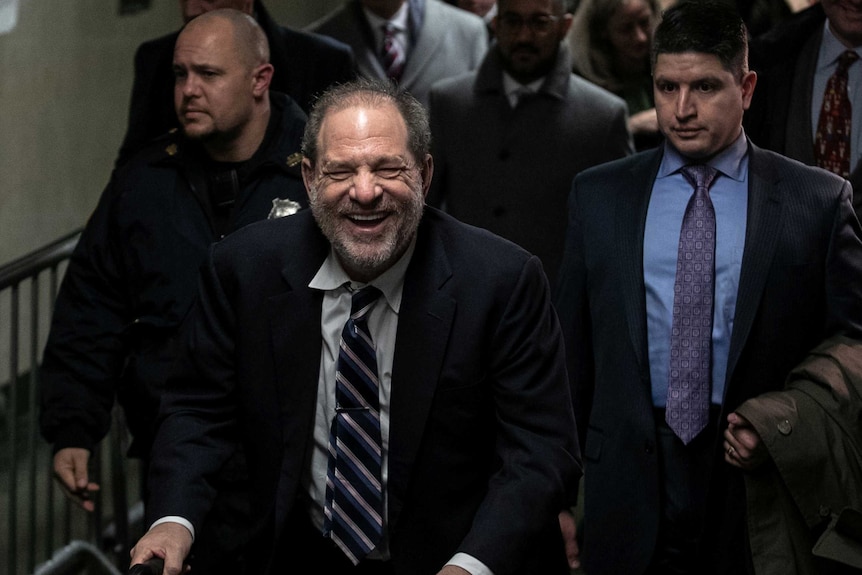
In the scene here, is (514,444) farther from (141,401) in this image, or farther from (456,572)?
(141,401)

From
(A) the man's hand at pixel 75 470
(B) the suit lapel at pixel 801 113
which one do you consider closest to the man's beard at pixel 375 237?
(A) the man's hand at pixel 75 470

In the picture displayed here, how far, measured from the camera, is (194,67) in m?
4.36

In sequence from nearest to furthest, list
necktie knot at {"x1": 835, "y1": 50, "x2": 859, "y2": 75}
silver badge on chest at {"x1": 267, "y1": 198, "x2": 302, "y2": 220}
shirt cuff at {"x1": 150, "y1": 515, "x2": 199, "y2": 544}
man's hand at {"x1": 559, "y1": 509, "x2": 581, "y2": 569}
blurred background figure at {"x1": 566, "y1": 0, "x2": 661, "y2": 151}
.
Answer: shirt cuff at {"x1": 150, "y1": 515, "x2": 199, "y2": 544}
man's hand at {"x1": 559, "y1": 509, "x2": 581, "y2": 569}
silver badge on chest at {"x1": 267, "y1": 198, "x2": 302, "y2": 220}
necktie knot at {"x1": 835, "y1": 50, "x2": 859, "y2": 75}
blurred background figure at {"x1": 566, "y1": 0, "x2": 661, "y2": 151}

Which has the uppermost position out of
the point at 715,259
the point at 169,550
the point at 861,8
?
the point at 861,8

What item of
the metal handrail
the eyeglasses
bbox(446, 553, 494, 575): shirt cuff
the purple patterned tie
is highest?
the eyeglasses

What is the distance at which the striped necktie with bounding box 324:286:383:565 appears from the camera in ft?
10.4

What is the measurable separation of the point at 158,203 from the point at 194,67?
1.29 feet

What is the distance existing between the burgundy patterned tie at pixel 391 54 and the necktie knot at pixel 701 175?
2.31 metres

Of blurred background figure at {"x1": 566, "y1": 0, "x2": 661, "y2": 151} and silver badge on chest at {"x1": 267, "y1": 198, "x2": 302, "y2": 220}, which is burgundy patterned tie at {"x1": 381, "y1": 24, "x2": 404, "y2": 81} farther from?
silver badge on chest at {"x1": 267, "y1": 198, "x2": 302, "y2": 220}

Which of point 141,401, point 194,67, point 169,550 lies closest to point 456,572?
point 169,550

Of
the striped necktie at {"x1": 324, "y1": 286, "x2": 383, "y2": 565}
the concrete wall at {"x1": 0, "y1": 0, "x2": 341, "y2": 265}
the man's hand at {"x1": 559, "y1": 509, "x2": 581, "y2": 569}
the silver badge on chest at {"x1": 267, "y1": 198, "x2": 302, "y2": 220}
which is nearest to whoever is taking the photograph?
the striped necktie at {"x1": 324, "y1": 286, "x2": 383, "y2": 565}

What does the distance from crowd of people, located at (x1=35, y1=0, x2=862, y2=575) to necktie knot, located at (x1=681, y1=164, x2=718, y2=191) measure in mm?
12

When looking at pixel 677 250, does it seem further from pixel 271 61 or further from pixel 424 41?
pixel 424 41

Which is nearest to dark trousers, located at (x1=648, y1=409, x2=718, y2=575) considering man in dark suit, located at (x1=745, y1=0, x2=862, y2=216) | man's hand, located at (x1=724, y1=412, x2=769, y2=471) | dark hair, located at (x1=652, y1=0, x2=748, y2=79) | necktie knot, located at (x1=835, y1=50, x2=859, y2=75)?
man's hand, located at (x1=724, y1=412, x2=769, y2=471)
